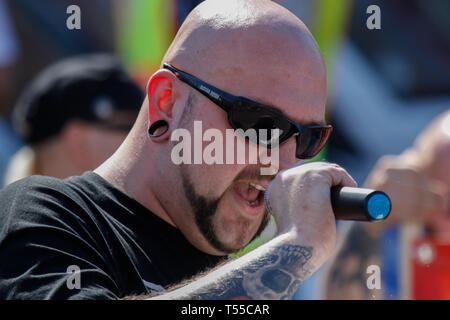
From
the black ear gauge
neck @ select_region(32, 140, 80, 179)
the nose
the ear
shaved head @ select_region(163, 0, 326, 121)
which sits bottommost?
neck @ select_region(32, 140, 80, 179)

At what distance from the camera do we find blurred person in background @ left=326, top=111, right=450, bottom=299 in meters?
3.64

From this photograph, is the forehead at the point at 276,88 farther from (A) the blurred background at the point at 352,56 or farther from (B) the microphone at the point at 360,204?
(A) the blurred background at the point at 352,56

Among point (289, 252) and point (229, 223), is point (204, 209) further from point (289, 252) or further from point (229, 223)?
point (289, 252)

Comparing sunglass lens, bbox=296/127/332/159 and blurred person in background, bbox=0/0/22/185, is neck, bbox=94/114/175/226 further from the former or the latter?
blurred person in background, bbox=0/0/22/185

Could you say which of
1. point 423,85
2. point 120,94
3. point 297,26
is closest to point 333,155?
point 423,85

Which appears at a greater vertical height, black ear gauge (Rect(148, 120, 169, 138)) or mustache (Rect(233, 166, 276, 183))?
black ear gauge (Rect(148, 120, 169, 138))

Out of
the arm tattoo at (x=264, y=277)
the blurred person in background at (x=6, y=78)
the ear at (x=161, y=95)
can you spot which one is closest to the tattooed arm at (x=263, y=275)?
the arm tattoo at (x=264, y=277)

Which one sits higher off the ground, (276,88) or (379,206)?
(276,88)

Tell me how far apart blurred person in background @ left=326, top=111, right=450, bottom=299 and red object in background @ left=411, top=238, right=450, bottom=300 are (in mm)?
67

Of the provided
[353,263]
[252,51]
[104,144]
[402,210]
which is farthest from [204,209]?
[353,263]

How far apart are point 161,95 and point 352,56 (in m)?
6.94

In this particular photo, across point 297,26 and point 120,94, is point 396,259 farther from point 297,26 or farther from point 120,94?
point 297,26

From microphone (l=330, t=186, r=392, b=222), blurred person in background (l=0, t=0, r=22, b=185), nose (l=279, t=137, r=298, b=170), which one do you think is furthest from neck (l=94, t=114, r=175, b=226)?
blurred person in background (l=0, t=0, r=22, b=185)

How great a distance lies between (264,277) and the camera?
5.16 ft
